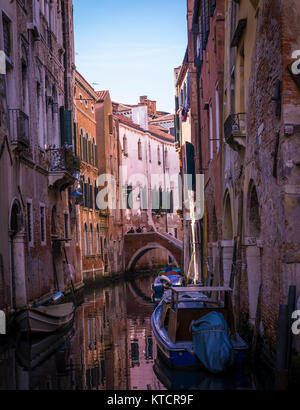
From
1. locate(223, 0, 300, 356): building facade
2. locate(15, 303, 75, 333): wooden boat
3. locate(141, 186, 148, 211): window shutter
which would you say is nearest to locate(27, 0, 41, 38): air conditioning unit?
locate(223, 0, 300, 356): building facade

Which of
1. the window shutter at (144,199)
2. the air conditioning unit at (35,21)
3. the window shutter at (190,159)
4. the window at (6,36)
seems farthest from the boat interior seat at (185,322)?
the window shutter at (144,199)

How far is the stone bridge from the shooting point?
3703 cm

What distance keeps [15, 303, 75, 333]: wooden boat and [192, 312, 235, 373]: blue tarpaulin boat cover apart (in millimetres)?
4367

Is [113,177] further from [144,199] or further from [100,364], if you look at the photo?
[100,364]

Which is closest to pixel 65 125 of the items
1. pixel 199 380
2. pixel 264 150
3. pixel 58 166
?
pixel 58 166

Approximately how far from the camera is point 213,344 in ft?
29.9

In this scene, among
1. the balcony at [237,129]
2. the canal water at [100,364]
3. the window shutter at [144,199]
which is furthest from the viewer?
the window shutter at [144,199]

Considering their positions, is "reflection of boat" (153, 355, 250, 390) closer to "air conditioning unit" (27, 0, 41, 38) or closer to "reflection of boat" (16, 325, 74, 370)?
"reflection of boat" (16, 325, 74, 370)

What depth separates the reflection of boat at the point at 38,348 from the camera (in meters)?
10.7

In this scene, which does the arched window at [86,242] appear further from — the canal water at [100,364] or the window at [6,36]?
the window at [6,36]

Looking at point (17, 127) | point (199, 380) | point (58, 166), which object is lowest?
point (199, 380)

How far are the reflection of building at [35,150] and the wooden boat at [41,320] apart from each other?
0.65 m

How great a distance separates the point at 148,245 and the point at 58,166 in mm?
18689

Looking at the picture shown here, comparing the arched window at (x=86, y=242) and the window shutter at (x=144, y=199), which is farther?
the window shutter at (x=144, y=199)
